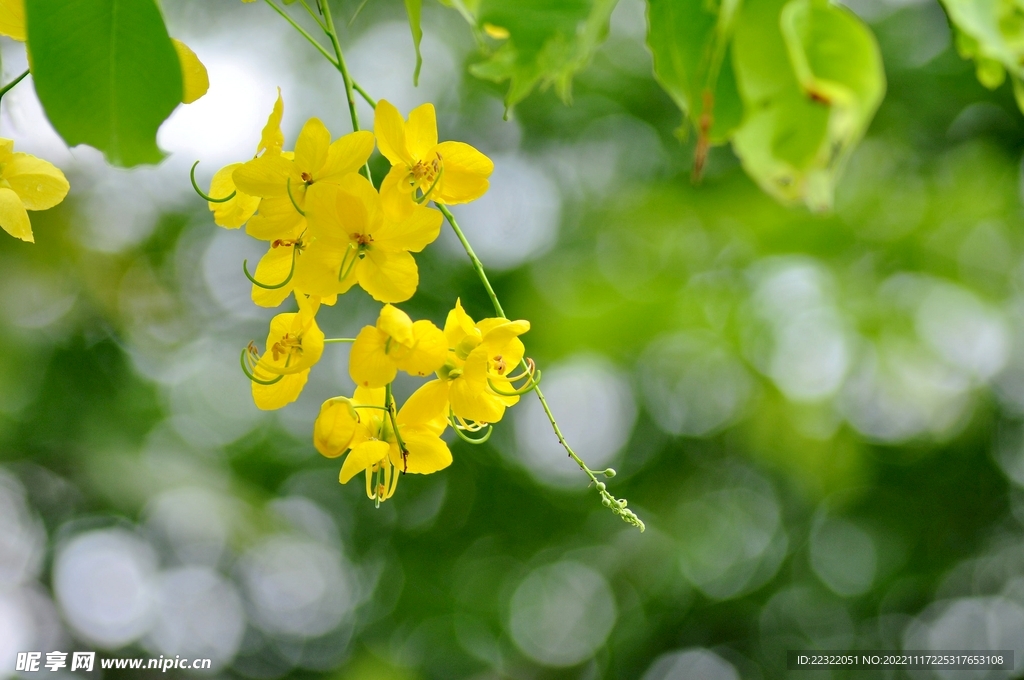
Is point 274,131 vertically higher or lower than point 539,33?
lower

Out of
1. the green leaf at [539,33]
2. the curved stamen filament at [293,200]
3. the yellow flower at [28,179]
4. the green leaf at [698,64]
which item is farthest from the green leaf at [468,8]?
the yellow flower at [28,179]

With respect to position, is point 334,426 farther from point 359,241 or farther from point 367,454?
point 359,241

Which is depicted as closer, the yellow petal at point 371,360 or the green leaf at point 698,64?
the green leaf at point 698,64

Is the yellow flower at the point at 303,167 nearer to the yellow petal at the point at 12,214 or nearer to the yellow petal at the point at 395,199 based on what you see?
the yellow petal at the point at 395,199

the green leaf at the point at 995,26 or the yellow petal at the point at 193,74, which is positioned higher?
the green leaf at the point at 995,26

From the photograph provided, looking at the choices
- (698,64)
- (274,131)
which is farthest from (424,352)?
(698,64)
